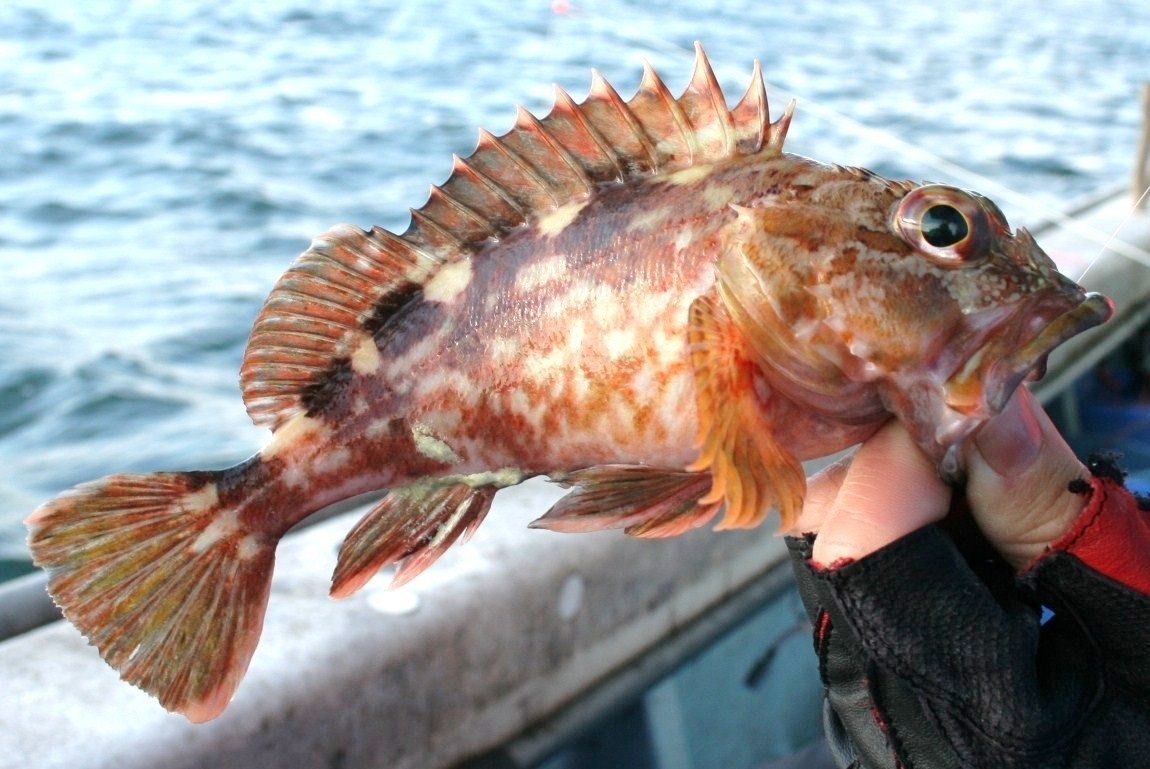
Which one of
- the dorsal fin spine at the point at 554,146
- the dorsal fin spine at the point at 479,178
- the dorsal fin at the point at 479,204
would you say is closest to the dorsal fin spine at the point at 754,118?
the dorsal fin at the point at 479,204

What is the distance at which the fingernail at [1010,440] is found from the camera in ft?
4.75

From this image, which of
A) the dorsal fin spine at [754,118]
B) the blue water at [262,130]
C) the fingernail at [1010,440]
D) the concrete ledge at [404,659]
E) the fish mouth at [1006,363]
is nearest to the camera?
the fish mouth at [1006,363]

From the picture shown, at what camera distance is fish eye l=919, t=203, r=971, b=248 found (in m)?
1.40

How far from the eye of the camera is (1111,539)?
1550 millimetres

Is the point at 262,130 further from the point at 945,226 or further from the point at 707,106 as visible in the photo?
the point at 945,226

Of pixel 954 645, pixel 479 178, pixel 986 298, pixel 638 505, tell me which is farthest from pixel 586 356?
pixel 954 645

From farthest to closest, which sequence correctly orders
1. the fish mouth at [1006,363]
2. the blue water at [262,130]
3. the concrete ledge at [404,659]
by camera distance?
the blue water at [262,130] < the concrete ledge at [404,659] < the fish mouth at [1006,363]

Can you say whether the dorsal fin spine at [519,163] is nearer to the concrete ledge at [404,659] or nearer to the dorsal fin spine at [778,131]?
the dorsal fin spine at [778,131]

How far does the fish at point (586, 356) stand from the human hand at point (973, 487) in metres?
0.05

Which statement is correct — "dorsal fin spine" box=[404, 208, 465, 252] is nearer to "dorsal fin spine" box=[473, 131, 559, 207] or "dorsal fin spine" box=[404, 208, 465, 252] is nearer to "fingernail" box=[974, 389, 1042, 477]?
"dorsal fin spine" box=[473, 131, 559, 207]

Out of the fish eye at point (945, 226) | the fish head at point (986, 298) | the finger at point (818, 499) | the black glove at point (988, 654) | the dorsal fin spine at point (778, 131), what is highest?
the dorsal fin spine at point (778, 131)

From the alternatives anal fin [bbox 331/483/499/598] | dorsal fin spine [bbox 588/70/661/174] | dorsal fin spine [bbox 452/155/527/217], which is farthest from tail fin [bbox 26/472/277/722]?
dorsal fin spine [bbox 588/70/661/174]

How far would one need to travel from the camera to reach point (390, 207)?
805cm

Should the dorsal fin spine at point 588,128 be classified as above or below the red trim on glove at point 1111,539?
above
